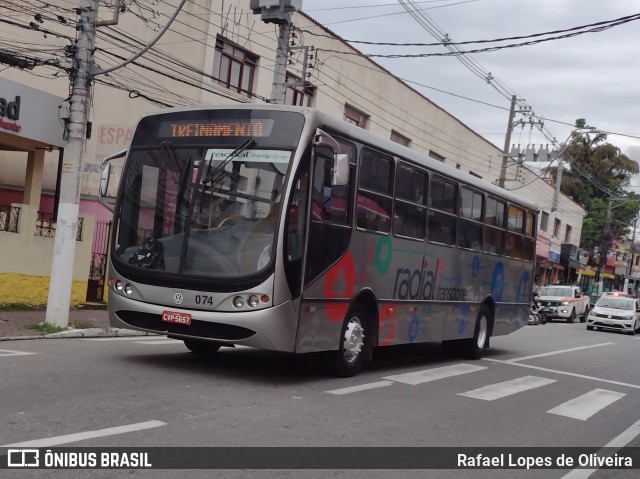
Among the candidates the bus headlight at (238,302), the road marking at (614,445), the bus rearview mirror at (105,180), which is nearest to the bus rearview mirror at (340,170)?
the bus headlight at (238,302)

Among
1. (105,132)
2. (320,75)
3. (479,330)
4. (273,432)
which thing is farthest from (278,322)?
(320,75)

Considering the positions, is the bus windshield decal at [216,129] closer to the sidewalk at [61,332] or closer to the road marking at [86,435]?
the road marking at [86,435]

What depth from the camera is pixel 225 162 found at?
8.34 m

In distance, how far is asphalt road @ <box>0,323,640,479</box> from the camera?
568 centimetres

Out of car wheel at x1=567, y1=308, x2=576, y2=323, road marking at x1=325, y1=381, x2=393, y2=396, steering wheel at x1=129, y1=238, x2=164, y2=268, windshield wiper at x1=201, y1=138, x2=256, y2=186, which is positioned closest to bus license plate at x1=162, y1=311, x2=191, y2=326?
steering wheel at x1=129, y1=238, x2=164, y2=268

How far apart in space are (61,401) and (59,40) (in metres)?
16.1

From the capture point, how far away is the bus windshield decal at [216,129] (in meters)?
8.36

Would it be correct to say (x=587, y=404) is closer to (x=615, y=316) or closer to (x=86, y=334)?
(x=86, y=334)

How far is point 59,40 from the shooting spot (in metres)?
20.1

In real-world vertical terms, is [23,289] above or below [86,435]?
above

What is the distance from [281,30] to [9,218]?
730 centimetres

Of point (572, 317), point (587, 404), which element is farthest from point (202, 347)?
point (572, 317)

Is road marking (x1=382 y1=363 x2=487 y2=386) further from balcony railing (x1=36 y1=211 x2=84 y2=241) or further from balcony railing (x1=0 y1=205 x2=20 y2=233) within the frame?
balcony railing (x1=0 y1=205 x2=20 y2=233)

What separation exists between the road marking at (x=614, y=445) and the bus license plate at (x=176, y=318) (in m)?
4.25
